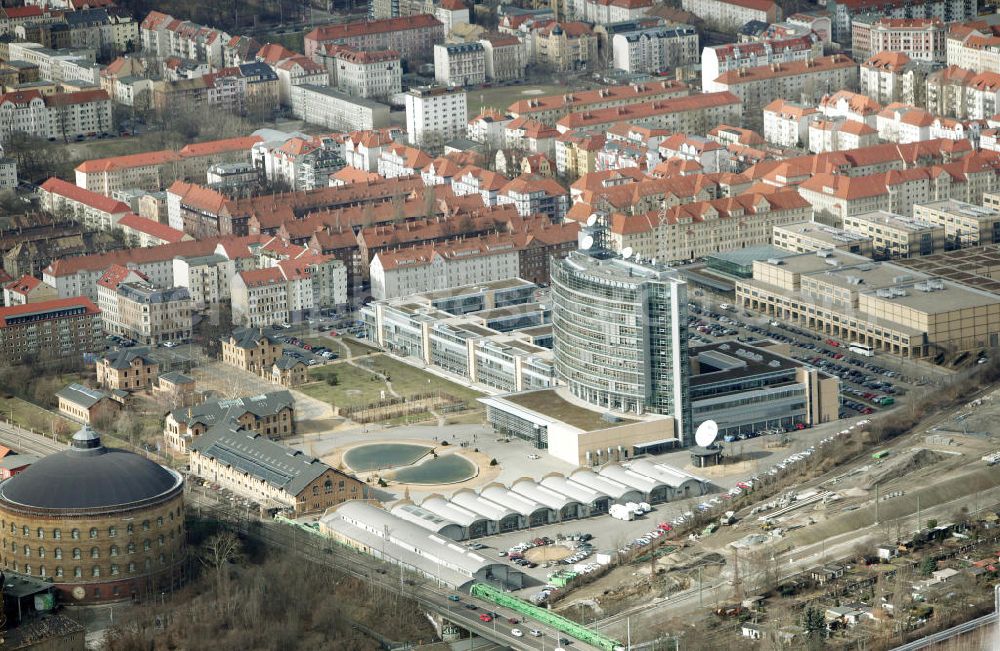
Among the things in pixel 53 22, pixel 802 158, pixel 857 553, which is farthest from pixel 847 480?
pixel 53 22

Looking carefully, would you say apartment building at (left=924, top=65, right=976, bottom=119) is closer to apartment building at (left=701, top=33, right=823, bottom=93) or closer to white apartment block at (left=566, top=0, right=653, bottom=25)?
apartment building at (left=701, top=33, right=823, bottom=93)

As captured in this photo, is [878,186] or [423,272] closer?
[423,272]

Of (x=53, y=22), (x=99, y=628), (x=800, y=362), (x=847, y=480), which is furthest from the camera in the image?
(x=53, y=22)

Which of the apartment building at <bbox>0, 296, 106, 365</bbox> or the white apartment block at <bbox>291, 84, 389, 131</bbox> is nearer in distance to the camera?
the apartment building at <bbox>0, 296, 106, 365</bbox>

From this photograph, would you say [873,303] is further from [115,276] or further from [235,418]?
[115,276]

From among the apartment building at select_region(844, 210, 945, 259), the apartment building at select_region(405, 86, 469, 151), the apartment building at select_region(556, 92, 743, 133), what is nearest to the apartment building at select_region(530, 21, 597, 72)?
the apartment building at select_region(405, 86, 469, 151)

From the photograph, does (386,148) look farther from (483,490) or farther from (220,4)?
(483,490)

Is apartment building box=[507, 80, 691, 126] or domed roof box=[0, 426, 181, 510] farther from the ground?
domed roof box=[0, 426, 181, 510]
